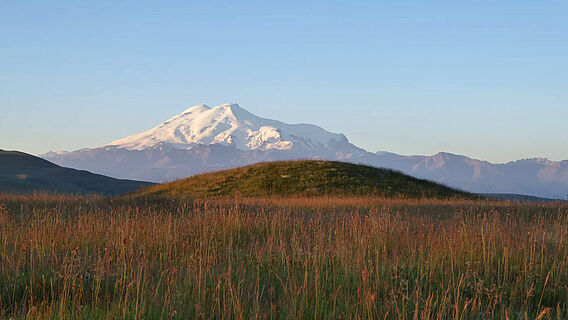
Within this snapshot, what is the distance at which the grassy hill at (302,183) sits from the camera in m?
28.3

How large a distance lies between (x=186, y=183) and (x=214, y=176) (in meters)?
2.10

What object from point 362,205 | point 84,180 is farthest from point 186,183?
point 84,180

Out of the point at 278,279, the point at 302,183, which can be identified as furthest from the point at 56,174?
the point at 278,279

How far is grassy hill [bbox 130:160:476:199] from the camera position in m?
28.3

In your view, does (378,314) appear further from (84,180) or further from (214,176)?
(84,180)

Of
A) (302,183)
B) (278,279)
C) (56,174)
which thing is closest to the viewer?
(278,279)

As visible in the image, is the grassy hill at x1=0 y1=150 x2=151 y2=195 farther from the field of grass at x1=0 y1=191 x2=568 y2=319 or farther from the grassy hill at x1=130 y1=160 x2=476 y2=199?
the field of grass at x1=0 y1=191 x2=568 y2=319

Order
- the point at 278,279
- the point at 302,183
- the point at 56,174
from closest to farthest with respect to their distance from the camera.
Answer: the point at 278,279 < the point at 302,183 < the point at 56,174

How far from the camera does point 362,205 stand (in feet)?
→ 63.2

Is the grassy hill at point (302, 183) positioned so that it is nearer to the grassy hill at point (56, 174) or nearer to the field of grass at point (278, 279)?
the field of grass at point (278, 279)

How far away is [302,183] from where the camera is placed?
30.2m

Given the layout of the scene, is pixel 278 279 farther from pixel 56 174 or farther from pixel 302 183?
→ pixel 56 174

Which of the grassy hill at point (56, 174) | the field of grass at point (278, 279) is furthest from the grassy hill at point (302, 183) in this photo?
the grassy hill at point (56, 174)

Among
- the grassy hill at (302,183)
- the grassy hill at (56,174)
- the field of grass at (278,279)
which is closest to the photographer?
the field of grass at (278,279)
